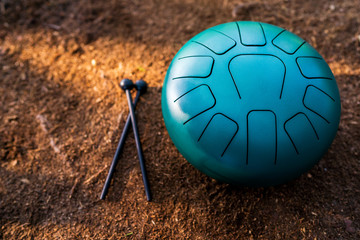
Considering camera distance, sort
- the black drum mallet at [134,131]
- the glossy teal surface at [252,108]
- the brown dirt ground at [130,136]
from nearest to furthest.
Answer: the glossy teal surface at [252,108] < the brown dirt ground at [130,136] < the black drum mallet at [134,131]

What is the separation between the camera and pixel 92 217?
2250 mm

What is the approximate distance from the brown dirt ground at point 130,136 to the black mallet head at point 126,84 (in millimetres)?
181

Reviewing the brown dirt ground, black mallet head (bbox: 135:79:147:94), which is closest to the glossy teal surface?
the brown dirt ground

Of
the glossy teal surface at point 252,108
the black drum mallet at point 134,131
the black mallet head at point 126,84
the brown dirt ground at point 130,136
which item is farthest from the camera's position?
the black mallet head at point 126,84

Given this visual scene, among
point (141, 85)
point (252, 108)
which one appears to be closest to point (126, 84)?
point (141, 85)

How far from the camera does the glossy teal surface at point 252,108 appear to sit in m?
1.61

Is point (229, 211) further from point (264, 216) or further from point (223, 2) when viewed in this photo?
point (223, 2)

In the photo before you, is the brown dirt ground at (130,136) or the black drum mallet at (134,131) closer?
the brown dirt ground at (130,136)

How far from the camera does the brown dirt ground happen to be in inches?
86.4

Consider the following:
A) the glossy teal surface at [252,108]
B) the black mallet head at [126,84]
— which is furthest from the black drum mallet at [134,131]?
the glossy teal surface at [252,108]

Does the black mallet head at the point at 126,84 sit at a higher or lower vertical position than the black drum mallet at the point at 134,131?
higher

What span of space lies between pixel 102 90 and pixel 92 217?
127 centimetres

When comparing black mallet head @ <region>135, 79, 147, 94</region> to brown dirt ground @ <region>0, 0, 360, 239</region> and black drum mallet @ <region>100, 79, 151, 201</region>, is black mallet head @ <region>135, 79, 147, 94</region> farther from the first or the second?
brown dirt ground @ <region>0, 0, 360, 239</region>

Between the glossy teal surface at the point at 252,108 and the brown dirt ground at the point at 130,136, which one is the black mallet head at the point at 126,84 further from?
the glossy teal surface at the point at 252,108
